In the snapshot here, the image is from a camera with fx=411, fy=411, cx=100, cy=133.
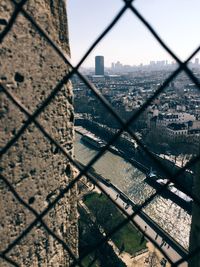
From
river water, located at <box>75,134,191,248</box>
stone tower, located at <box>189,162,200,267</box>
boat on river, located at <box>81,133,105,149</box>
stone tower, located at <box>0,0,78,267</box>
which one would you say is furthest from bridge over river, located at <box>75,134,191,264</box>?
stone tower, located at <box>189,162,200,267</box>

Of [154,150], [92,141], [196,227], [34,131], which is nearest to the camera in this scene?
[196,227]

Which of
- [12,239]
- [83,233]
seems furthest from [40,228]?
[83,233]

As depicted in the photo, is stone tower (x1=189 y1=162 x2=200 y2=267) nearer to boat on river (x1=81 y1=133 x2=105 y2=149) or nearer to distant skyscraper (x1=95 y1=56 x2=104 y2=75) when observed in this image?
boat on river (x1=81 y1=133 x2=105 y2=149)

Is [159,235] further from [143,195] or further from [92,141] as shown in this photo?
[92,141]

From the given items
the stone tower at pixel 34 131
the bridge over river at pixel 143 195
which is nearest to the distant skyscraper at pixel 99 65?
the bridge over river at pixel 143 195

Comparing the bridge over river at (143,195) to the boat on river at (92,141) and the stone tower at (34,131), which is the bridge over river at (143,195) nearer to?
the boat on river at (92,141)

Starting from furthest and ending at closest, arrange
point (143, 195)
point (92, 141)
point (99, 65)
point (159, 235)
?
point (99, 65), point (92, 141), point (143, 195), point (159, 235)

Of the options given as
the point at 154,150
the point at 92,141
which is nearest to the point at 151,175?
the point at 154,150
